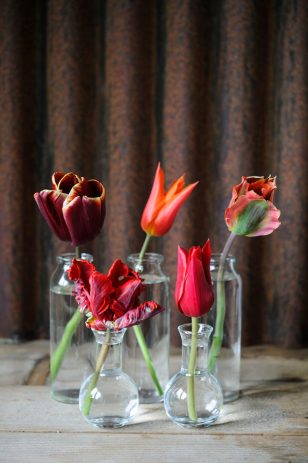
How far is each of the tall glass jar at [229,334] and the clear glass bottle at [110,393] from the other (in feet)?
0.59

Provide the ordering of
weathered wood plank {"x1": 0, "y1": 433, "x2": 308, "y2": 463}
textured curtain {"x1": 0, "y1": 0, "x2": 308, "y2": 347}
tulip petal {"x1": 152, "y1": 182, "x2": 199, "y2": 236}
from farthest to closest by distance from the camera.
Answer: textured curtain {"x1": 0, "y1": 0, "x2": 308, "y2": 347}
tulip petal {"x1": 152, "y1": 182, "x2": 199, "y2": 236}
weathered wood plank {"x1": 0, "y1": 433, "x2": 308, "y2": 463}

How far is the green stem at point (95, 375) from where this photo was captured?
96 cm

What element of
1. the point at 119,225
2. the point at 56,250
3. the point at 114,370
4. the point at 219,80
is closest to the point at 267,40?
the point at 219,80

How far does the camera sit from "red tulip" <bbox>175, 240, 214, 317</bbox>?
2.99ft

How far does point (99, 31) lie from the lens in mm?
1341

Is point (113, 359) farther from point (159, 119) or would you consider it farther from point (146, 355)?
point (159, 119)

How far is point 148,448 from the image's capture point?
0.92m

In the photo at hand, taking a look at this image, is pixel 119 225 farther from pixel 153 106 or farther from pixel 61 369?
pixel 61 369

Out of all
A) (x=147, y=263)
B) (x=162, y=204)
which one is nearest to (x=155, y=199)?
(x=162, y=204)

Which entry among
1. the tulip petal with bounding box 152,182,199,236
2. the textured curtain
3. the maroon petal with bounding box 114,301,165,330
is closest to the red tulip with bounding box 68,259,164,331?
the maroon petal with bounding box 114,301,165,330

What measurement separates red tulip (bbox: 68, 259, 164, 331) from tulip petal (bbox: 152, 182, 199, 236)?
0.46ft

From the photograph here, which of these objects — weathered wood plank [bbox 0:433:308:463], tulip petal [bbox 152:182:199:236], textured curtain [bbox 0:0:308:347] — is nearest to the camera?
weathered wood plank [bbox 0:433:308:463]

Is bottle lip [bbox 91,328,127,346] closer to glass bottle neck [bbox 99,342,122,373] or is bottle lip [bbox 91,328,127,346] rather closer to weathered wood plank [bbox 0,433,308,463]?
glass bottle neck [bbox 99,342,122,373]

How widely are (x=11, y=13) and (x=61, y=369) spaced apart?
0.67m
